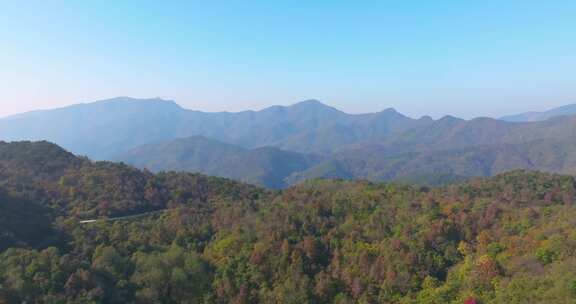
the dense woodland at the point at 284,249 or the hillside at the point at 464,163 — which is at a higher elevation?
the dense woodland at the point at 284,249

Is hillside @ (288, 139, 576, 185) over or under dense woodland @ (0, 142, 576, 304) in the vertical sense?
under

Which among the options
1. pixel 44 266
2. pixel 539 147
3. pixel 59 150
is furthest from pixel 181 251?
pixel 539 147

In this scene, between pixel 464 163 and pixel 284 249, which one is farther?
pixel 464 163

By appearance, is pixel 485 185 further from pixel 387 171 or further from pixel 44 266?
pixel 387 171

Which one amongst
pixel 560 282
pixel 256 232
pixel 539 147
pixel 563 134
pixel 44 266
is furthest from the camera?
pixel 563 134

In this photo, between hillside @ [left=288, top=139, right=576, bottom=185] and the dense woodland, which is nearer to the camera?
the dense woodland

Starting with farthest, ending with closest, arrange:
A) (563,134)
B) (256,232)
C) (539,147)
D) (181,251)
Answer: (563,134) → (539,147) → (256,232) → (181,251)

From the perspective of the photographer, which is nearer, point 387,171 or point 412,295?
point 412,295

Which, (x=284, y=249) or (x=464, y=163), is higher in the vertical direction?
(x=284, y=249)
